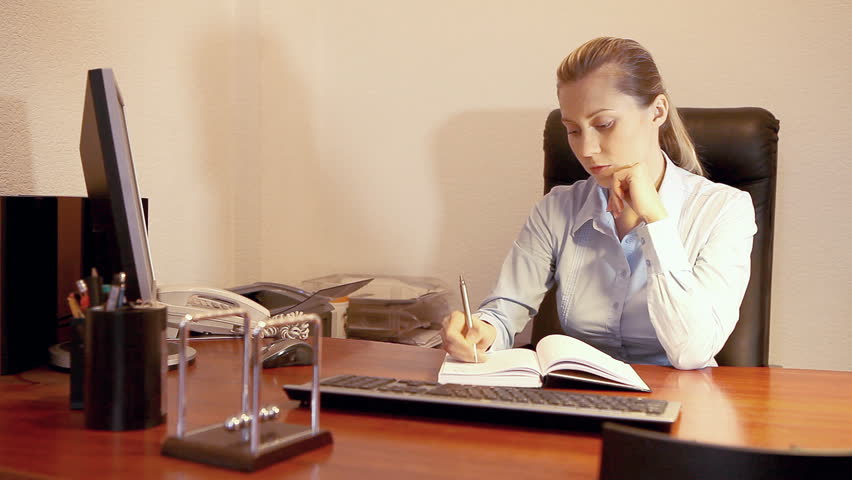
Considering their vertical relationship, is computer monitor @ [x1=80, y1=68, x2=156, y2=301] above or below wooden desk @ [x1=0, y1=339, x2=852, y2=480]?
above

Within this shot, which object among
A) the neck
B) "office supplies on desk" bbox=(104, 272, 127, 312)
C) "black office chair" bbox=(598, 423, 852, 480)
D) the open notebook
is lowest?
the open notebook

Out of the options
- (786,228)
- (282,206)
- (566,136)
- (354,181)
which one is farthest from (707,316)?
(282,206)

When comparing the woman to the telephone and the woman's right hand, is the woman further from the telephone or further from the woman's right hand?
the telephone

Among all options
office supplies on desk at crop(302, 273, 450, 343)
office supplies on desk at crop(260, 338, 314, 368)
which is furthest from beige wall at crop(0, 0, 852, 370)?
office supplies on desk at crop(260, 338, 314, 368)

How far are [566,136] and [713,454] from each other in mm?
1310

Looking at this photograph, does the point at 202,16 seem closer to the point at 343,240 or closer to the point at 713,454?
the point at 343,240

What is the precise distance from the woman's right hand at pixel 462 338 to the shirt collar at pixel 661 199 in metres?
0.40

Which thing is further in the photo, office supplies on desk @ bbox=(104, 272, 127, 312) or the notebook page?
the notebook page

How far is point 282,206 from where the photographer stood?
231 cm

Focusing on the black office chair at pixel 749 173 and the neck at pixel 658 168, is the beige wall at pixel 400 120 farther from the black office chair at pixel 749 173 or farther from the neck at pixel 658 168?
the neck at pixel 658 168

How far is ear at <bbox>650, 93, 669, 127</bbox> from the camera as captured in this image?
1.55m

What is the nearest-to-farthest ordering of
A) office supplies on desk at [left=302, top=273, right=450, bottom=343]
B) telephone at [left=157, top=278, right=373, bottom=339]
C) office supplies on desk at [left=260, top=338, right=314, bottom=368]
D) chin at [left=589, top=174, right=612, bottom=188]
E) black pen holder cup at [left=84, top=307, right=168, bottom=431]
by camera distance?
black pen holder cup at [left=84, top=307, right=168, bottom=431], office supplies on desk at [left=260, top=338, right=314, bottom=368], telephone at [left=157, top=278, right=373, bottom=339], chin at [left=589, top=174, right=612, bottom=188], office supplies on desk at [left=302, top=273, right=450, bottom=343]

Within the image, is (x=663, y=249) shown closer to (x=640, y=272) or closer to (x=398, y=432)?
(x=640, y=272)

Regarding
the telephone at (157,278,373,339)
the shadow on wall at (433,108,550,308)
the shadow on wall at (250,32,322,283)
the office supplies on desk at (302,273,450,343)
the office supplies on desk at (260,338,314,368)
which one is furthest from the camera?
the shadow on wall at (250,32,322,283)
